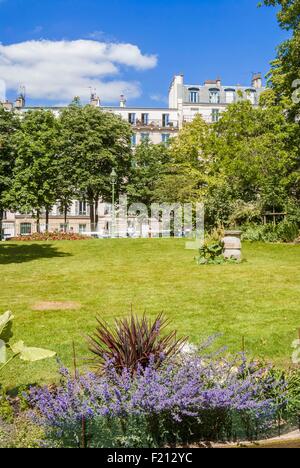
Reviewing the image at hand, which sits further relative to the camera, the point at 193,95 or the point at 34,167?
the point at 193,95

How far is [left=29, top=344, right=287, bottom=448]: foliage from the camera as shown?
13.0 feet

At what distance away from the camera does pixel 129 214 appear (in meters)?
56.5

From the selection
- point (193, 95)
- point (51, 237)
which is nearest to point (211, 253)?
point (51, 237)

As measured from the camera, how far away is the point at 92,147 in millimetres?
47344

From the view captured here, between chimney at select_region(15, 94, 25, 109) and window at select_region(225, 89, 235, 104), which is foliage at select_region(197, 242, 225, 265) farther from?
window at select_region(225, 89, 235, 104)

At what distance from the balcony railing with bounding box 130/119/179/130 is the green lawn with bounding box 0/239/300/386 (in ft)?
160

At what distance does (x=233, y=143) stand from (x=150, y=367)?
3447 cm

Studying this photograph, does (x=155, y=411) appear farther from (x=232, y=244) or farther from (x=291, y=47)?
(x=291, y=47)

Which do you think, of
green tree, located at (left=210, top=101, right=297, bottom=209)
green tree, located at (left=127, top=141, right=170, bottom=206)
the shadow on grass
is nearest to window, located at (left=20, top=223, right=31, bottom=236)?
green tree, located at (left=127, top=141, right=170, bottom=206)

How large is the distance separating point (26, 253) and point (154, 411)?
19.3 m

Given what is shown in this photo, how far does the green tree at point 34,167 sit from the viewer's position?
123 feet

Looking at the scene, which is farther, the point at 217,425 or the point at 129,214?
the point at 129,214
